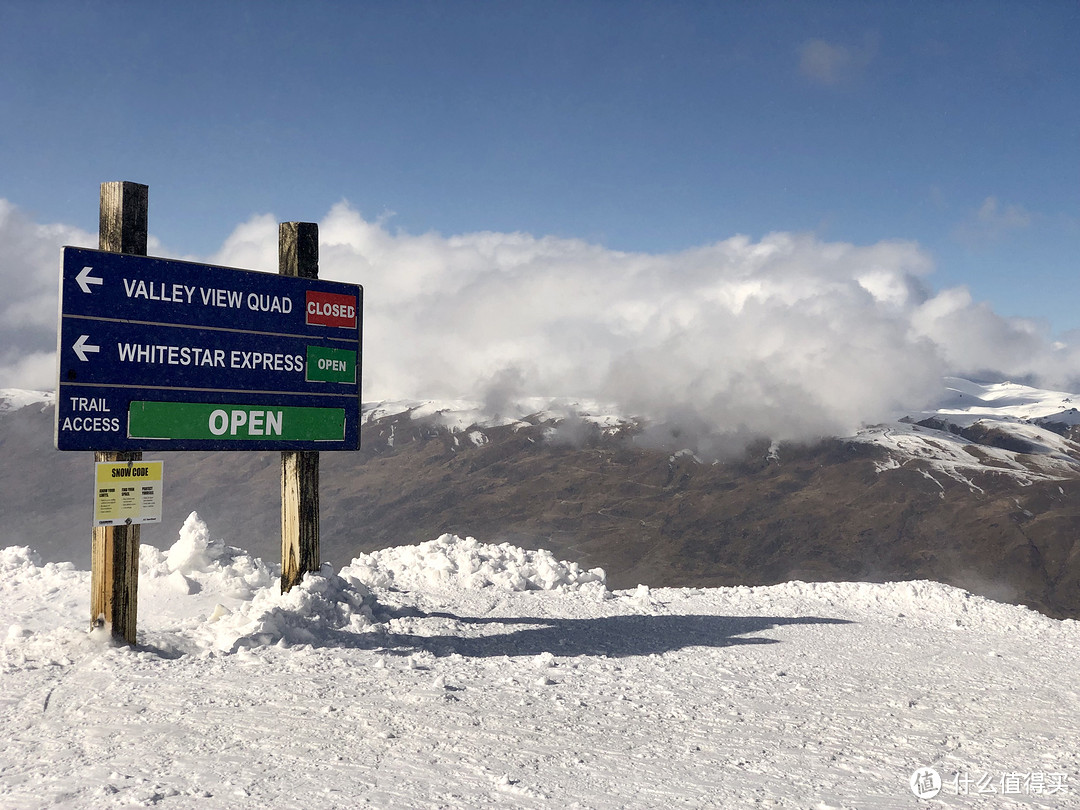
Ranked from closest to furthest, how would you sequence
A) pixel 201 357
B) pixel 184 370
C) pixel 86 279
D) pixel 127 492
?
1. pixel 86 279
2. pixel 127 492
3. pixel 184 370
4. pixel 201 357

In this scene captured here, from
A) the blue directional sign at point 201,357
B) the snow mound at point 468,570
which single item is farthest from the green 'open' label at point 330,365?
the snow mound at point 468,570

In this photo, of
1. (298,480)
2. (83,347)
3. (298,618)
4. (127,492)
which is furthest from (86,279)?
(298,618)

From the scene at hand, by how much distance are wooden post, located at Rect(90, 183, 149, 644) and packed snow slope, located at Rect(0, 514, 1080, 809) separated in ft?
0.97

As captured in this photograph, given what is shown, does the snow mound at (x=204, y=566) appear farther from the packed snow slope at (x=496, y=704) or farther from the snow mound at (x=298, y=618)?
the snow mound at (x=298, y=618)

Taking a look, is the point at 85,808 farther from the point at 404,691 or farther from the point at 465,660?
the point at 465,660

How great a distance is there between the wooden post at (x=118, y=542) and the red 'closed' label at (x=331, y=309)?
6.08 ft

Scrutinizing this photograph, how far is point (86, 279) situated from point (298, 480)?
123 inches

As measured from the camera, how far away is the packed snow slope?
4621 mm

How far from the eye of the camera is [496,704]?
20.3 feet

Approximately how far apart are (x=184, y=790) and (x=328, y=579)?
16.9ft

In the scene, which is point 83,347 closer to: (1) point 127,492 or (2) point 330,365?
(1) point 127,492

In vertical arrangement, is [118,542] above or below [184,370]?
below

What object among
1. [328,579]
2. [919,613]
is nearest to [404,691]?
[328,579]
